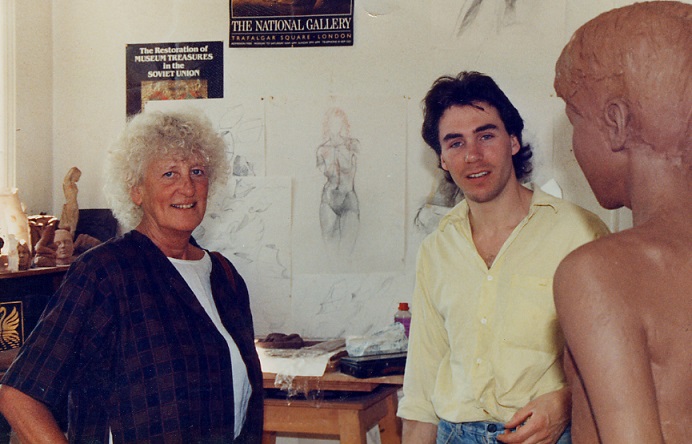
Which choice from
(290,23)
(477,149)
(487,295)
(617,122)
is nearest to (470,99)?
(477,149)

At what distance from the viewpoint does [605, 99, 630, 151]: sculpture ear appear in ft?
3.24

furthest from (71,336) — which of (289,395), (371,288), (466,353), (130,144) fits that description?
(371,288)

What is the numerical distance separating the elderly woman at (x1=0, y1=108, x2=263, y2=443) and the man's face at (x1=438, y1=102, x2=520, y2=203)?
27.3 inches

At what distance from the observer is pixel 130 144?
2113 mm

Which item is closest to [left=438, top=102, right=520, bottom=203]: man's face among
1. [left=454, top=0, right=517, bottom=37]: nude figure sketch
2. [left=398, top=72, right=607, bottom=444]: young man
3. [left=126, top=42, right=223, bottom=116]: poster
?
[left=398, top=72, right=607, bottom=444]: young man

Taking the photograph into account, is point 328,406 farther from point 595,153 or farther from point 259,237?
point 595,153

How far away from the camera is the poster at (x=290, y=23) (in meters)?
3.56

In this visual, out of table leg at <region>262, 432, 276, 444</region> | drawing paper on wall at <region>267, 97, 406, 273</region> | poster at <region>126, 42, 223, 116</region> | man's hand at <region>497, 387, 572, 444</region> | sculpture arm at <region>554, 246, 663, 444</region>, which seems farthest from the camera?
poster at <region>126, 42, 223, 116</region>

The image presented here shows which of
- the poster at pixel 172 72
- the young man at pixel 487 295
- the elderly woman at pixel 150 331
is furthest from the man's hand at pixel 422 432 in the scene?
the poster at pixel 172 72

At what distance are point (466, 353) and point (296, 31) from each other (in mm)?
2133

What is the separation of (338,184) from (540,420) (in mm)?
1935

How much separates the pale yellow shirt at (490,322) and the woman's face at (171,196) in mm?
657

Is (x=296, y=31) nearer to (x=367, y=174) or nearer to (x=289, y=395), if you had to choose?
(x=367, y=174)

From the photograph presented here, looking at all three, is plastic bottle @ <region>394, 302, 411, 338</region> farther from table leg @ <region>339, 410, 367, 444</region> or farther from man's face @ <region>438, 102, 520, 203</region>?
man's face @ <region>438, 102, 520, 203</region>
